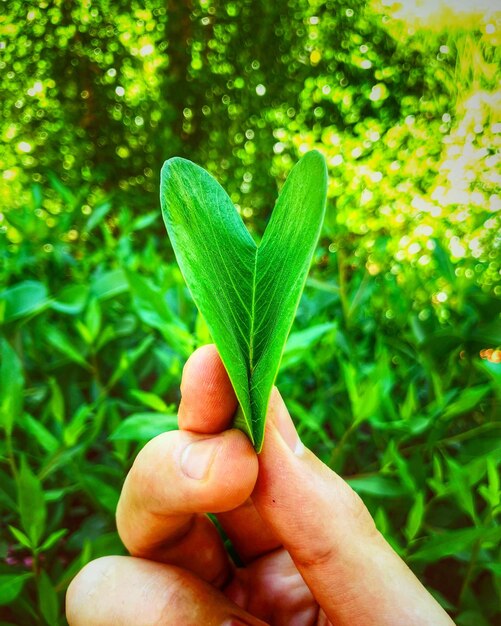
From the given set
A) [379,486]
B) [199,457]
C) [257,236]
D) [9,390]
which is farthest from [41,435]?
[257,236]

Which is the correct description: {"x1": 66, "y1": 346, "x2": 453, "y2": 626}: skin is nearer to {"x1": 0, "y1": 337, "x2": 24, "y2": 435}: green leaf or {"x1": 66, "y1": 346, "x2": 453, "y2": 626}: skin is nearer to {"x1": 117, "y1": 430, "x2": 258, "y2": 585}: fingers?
{"x1": 117, "y1": 430, "x2": 258, "y2": 585}: fingers

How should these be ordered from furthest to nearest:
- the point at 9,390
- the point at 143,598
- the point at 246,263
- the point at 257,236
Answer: the point at 257,236 → the point at 9,390 → the point at 143,598 → the point at 246,263

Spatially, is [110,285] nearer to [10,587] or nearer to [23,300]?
[23,300]

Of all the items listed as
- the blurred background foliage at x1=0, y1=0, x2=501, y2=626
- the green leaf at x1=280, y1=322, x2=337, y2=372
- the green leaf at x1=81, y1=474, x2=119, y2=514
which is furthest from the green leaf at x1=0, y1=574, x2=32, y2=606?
the green leaf at x1=280, y1=322, x2=337, y2=372

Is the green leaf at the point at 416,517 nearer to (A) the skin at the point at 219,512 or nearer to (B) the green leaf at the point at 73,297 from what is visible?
(A) the skin at the point at 219,512

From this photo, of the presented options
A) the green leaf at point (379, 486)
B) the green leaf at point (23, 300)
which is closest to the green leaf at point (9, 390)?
the green leaf at point (23, 300)

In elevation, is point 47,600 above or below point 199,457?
below
